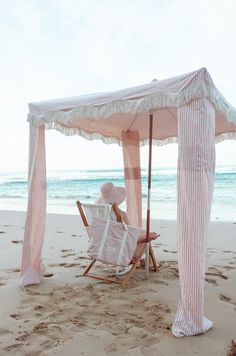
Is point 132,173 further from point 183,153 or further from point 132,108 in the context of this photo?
point 183,153

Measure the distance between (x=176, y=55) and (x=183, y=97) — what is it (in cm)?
732

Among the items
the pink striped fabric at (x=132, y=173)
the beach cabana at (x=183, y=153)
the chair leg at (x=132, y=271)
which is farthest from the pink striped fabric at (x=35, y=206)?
the pink striped fabric at (x=132, y=173)

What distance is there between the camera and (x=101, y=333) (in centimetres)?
273

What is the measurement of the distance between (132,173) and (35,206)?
186 centimetres

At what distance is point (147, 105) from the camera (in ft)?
10.6

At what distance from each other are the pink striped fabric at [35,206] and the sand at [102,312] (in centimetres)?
24

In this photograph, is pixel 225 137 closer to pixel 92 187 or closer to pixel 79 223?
pixel 79 223

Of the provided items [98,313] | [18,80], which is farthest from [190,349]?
[18,80]

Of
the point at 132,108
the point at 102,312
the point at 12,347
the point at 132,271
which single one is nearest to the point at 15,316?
the point at 12,347

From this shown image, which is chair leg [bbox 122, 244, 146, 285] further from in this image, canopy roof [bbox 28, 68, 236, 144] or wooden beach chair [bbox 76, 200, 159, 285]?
canopy roof [bbox 28, 68, 236, 144]

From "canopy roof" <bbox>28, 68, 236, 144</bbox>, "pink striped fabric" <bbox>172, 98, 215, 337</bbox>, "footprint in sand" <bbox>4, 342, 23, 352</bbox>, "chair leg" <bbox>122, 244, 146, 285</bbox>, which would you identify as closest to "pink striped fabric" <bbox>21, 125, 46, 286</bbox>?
"canopy roof" <bbox>28, 68, 236, 144</bbox>

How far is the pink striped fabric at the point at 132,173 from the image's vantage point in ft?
18.3

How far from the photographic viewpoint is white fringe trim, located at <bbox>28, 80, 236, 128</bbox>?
2873mm

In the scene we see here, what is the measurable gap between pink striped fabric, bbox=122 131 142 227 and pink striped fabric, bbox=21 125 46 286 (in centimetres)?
169
